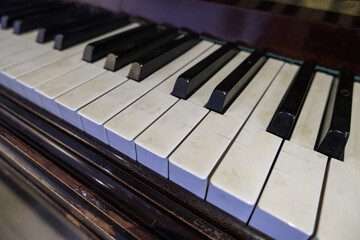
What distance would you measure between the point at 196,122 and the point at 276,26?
0.50 metres

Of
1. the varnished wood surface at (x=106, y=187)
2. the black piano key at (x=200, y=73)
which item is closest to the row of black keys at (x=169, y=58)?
the black piano key at (x=200, y=73)

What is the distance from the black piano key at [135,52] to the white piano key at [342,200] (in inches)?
26.7

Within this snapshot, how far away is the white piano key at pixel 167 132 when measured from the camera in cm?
52

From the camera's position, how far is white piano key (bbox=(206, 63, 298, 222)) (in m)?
0.45

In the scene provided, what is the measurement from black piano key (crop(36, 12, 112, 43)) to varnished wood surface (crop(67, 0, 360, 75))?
25 cm

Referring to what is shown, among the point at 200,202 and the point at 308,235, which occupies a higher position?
the point at 308,235

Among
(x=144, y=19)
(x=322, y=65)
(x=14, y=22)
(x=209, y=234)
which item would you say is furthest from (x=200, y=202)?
(x=14, y=22)

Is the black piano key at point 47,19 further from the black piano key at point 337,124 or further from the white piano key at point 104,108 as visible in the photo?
the black piano key at point 337,124

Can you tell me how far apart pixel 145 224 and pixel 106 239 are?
0.15 metres

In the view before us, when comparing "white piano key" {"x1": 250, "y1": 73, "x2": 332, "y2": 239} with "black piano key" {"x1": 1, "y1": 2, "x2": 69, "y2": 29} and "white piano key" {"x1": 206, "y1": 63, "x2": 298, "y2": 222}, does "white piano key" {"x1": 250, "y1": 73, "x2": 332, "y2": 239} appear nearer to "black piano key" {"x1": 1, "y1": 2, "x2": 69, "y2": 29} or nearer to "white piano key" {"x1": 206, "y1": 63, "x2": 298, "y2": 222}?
"white piano key" {"x1": 206, "y1": 63, "x2": 298, "y2": 222}

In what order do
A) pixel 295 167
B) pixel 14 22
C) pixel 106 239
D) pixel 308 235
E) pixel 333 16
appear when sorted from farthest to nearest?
pixel 14 22 → pixel 333 16 → pixel 106 239 → pixel 295 167 → pixel 308 235

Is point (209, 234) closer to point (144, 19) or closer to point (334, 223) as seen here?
point (334, 223)

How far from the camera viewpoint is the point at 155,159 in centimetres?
52

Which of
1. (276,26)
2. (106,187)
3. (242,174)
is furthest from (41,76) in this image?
(276,26)
